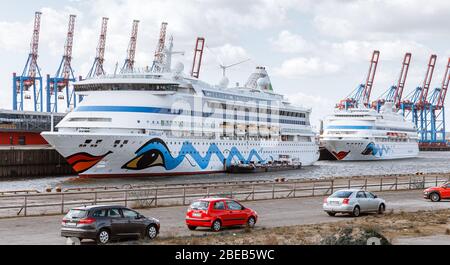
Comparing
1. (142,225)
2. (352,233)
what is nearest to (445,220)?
(352,233)

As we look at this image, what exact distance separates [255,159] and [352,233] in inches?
2309

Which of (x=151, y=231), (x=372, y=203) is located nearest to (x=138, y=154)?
(x=372, y=203)

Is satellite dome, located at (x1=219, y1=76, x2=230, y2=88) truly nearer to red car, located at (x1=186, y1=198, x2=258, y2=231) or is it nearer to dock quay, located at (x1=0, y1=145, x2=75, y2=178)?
dock quay, located at (x1=0, y1=145, x2=75, y2=178)

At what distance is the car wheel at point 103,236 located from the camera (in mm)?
17331

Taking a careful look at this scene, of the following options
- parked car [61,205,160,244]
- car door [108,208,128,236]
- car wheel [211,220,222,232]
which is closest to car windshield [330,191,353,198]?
car wheel [211,220,222,232]

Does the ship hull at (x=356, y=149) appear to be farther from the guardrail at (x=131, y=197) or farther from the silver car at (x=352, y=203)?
the silver car at (x=352, y=203)

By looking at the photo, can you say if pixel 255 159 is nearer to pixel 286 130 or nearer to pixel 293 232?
pixel 286 130

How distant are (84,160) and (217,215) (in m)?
34.0

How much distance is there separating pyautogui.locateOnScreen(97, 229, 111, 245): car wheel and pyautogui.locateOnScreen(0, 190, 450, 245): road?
1172 mm

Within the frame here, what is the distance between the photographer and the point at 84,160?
53.0 m

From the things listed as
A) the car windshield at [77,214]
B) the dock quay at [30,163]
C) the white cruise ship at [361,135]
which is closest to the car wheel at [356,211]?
the car windshield at [77,214]

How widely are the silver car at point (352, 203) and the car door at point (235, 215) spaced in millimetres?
5829

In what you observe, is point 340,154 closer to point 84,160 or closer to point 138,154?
point 138,154
